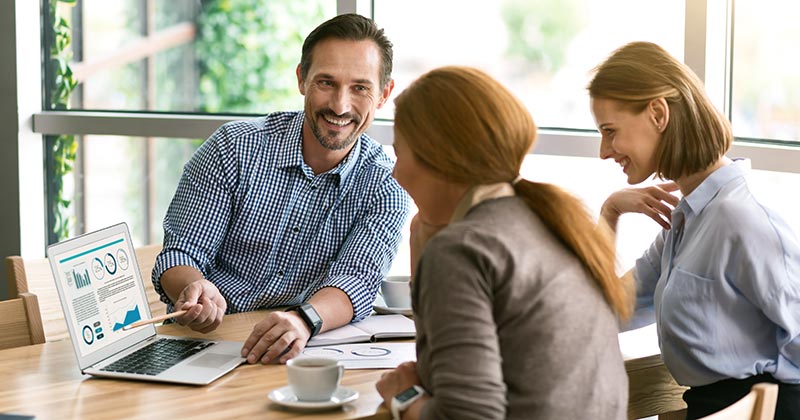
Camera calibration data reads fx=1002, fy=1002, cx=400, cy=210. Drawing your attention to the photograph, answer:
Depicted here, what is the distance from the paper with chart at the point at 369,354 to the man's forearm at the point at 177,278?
1.52 ft

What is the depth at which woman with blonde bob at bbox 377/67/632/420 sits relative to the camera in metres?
1.26

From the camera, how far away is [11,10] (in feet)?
11.9

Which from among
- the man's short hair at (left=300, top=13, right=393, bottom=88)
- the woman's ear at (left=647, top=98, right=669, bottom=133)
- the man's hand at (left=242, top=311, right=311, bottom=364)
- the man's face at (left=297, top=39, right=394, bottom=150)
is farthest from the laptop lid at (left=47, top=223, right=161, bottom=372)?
the woman's ear at (left=647, top=98, right=669, bottom=133)

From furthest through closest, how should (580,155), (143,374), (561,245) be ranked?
1. (580,155)
2. (143,374)
3. (561,245)

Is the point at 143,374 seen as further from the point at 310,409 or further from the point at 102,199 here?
the point at 102,199

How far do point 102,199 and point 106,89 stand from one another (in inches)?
16.9

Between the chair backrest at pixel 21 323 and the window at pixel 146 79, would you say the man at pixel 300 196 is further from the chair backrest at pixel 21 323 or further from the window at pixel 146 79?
the window at pixel 146 79

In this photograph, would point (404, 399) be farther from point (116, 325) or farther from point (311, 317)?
point (116, 325)

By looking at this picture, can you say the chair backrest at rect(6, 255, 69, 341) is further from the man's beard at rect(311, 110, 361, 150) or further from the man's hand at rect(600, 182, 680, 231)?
the man's hand at rect(600, 182, 680, 231)

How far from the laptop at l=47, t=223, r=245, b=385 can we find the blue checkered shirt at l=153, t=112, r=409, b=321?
16.6 inches

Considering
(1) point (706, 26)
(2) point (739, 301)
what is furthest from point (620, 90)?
(1) point (706, 26)

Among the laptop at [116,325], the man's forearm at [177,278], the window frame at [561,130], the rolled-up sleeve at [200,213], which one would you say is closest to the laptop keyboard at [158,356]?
the laptop at [116,325]

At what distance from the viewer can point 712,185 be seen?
1854 millimetres

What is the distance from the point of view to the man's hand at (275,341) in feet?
5.86
